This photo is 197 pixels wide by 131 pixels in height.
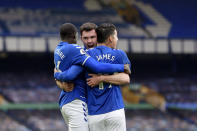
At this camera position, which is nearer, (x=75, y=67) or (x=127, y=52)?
(x=75, y=67)

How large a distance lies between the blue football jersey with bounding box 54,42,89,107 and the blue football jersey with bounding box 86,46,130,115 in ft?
0.34

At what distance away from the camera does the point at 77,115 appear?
5348mm

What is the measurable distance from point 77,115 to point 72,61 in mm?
610

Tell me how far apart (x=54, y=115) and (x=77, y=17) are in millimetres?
3952

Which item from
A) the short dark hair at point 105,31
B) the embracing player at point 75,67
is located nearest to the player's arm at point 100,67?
the embracing player at point 75,67

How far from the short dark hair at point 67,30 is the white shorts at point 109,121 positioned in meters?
0.94

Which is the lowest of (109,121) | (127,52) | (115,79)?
(127,52)

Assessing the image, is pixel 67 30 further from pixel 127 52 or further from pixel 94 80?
pixel 127 52

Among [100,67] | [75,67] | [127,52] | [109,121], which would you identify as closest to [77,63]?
[75,67]

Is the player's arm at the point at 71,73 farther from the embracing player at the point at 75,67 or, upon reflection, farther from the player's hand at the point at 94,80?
the player's hand at the point at 94,80

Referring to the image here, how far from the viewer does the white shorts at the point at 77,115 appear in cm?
534

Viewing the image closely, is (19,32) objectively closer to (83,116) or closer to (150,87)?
(150,87)

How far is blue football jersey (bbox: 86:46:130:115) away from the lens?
17.6ft

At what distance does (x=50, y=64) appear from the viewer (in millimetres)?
19812
